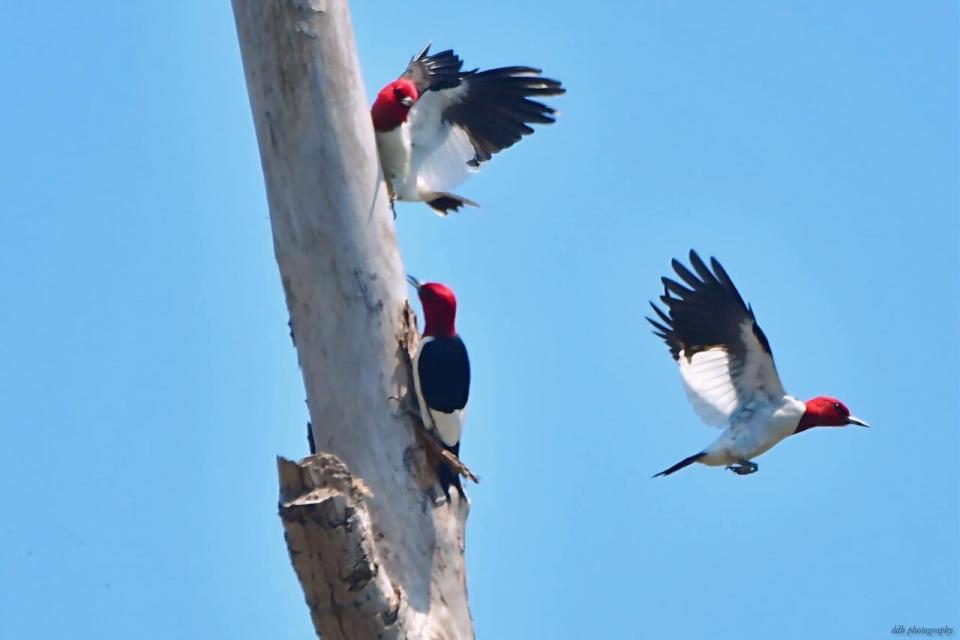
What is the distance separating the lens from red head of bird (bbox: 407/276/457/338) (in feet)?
19.5

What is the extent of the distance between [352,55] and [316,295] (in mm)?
941

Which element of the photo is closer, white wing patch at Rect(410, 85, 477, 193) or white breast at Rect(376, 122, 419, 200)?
white breast at Rect(376, 122, 419, 200)

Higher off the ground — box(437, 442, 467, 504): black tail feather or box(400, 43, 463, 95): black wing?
box(400, 43, 463, 95): black wing

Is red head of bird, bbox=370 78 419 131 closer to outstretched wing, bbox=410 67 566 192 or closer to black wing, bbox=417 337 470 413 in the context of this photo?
outstretched wing, bbox=410 67 566 192

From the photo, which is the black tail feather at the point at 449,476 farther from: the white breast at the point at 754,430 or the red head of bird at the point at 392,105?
the white breast at the point at 754,430

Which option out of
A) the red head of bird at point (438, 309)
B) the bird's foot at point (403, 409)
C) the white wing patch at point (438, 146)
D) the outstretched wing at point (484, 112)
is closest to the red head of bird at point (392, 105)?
the white wing patch at point (438, 146)

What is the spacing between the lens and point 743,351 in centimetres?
891

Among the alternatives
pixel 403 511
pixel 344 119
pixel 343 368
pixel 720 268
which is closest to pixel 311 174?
pixel 344 119

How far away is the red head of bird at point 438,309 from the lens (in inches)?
234

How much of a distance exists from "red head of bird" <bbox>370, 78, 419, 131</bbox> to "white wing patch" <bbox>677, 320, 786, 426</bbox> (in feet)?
9.20

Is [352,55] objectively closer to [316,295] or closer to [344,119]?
[344,119]

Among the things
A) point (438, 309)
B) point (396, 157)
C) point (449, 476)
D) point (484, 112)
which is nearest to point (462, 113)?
point (484, 112)

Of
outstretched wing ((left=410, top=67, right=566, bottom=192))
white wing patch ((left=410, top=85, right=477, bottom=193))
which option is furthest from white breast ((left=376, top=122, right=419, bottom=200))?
outstretched wing ((left=410, top=67, right=566, bottom=192))

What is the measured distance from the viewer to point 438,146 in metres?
7.54
